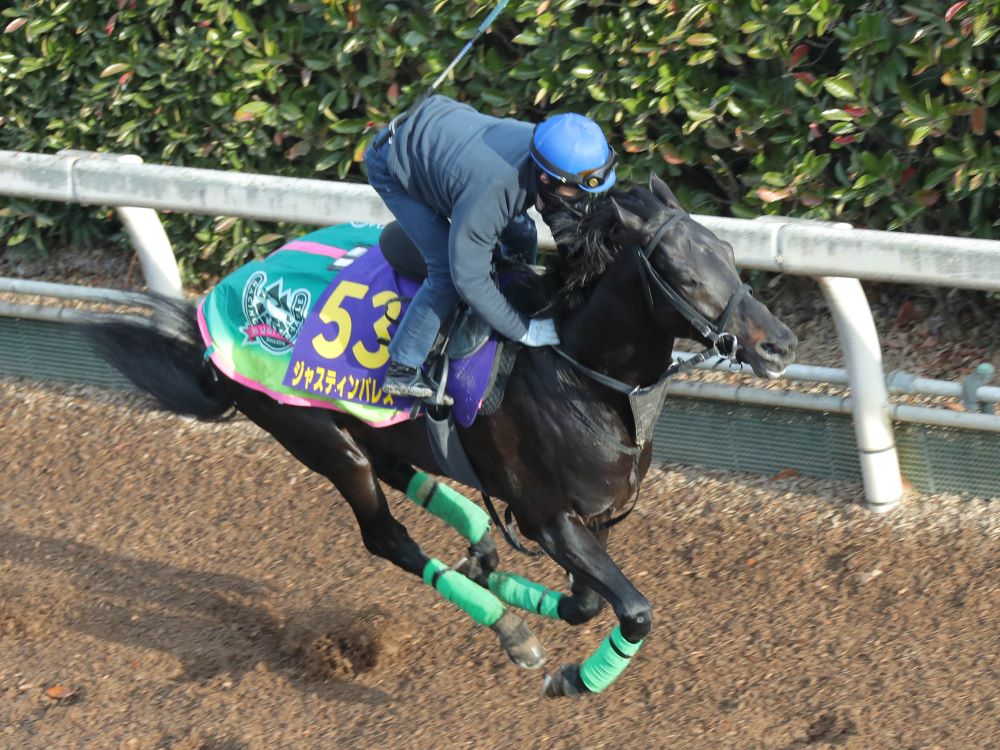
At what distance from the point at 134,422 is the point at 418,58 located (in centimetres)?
230

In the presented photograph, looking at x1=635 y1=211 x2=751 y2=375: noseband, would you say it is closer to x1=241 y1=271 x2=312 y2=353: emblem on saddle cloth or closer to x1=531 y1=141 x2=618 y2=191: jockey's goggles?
x1=531 y1=141 x2=618 y2=191: jockey's goggles

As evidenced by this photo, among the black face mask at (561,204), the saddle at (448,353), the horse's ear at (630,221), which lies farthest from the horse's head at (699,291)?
the saddle at (448,353)

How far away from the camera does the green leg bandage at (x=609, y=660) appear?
15.4 feet

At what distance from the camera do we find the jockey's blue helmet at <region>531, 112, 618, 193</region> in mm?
4242

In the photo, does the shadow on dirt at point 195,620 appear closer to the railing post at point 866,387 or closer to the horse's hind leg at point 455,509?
the horse's hind leg at point 455,509

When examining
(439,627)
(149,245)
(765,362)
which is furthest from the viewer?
(149,245)

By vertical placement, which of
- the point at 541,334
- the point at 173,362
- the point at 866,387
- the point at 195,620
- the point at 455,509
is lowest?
the point at 195,620

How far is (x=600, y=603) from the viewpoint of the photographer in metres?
5.04

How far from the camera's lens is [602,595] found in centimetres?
478

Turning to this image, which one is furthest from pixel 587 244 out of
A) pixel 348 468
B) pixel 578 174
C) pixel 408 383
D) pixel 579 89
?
pixel 579 89

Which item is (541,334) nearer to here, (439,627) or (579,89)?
(439,627)

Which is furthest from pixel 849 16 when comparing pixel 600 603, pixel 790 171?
pixel 600 603

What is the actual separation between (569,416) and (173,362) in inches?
74.5

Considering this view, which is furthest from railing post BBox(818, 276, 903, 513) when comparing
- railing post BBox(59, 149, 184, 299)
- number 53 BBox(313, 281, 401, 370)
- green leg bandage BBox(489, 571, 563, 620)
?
railing post BBox(59, 149, 184, 299)
